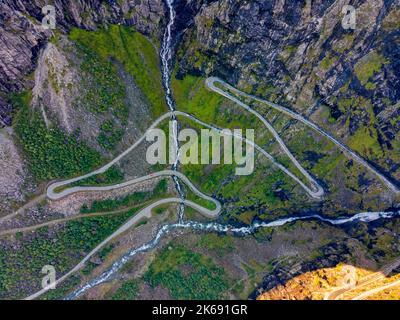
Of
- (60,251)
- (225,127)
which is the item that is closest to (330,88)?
(225,127)

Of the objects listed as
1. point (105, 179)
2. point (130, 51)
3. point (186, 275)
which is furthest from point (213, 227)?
point (130, 51)

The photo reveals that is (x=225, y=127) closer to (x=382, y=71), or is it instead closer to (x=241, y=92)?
(x=241, y=92)

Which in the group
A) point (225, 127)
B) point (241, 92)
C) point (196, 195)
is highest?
point (241, 92)

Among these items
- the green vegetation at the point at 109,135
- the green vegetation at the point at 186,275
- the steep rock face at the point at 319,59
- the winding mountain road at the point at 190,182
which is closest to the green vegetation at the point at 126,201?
the winding mountain road at the point at 190,182

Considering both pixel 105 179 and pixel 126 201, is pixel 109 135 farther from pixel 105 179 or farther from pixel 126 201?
pixel 126 201

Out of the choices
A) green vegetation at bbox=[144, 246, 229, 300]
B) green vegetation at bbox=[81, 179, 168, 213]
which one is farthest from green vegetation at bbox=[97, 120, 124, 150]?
green vegetation at bbox=[144, 246, 229, 300]

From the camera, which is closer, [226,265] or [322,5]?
[322,5]

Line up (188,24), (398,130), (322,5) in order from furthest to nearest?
(188,24) < (398,130) < (322,5)
